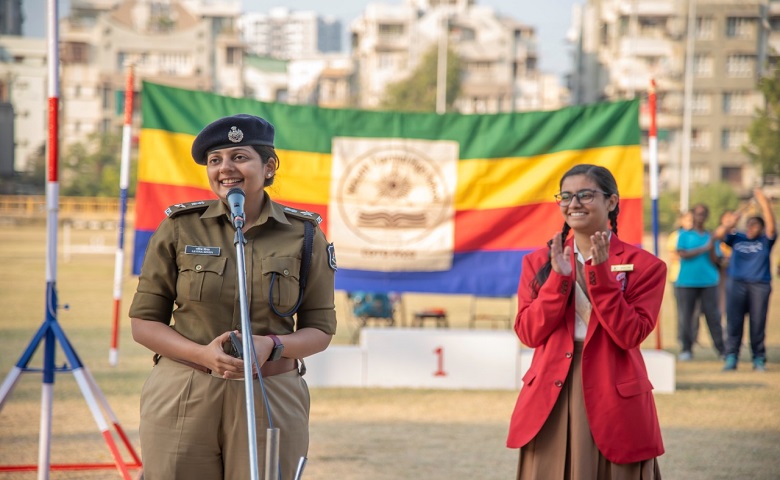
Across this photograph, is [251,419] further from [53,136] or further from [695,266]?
[695,266]

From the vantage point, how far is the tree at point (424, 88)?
6762 cm

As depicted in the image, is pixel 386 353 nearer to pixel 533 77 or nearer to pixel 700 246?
pixel 700 246

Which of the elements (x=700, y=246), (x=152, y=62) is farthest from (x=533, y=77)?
(x=700, y=246)

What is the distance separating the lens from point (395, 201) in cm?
1078

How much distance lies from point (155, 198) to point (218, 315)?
23.6 feet

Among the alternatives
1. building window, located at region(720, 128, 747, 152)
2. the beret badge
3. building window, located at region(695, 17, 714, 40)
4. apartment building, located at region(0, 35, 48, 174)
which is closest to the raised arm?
apartment building, located at region(0, 35, 48, 174)

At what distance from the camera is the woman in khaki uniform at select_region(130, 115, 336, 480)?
3.26 m

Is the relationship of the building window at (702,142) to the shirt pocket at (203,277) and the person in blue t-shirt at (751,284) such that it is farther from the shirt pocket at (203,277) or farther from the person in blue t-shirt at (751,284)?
the shirt pocket at (203,277)

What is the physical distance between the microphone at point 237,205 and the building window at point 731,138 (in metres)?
62.6

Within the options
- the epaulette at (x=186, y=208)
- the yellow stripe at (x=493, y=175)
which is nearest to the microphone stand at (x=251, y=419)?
the epaulette at (x=186, y=208)

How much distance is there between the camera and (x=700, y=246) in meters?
12.9

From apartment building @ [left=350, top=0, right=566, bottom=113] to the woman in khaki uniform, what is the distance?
2972 inches

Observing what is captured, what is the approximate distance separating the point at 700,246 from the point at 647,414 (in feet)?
30.8

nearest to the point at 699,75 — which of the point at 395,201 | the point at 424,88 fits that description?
the point at 424,88
